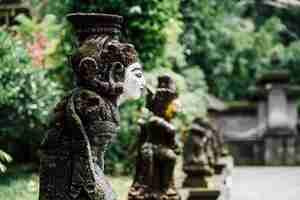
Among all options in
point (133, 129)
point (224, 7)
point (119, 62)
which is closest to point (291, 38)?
point (224, 7)

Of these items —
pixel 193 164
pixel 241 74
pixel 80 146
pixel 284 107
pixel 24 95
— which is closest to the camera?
pixel 80 146

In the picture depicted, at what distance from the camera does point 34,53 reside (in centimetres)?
1272

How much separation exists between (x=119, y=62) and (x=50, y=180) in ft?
3.40

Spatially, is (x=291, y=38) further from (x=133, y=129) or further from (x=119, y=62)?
(x=119, y=62)

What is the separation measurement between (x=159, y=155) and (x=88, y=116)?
2.61 metres

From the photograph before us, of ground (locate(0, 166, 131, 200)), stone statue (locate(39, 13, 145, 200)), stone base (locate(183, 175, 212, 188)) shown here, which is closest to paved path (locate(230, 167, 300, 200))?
stone base (locate(183, 175, 212, 188))

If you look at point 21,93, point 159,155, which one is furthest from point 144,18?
point 159,155

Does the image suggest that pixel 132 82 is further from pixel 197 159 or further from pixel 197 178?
pixel 197 159

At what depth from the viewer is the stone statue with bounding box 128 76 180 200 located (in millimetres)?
7492

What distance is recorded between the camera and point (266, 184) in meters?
14.6

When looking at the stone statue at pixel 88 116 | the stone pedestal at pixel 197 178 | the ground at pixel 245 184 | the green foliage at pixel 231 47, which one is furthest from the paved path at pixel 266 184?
the stone statue at pixel 88 116

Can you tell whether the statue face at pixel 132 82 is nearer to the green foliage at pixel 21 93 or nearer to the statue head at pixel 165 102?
the statue head at pixel 165 102

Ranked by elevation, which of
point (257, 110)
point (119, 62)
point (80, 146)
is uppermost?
point (119, 62)

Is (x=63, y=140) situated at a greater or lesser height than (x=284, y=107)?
greater
